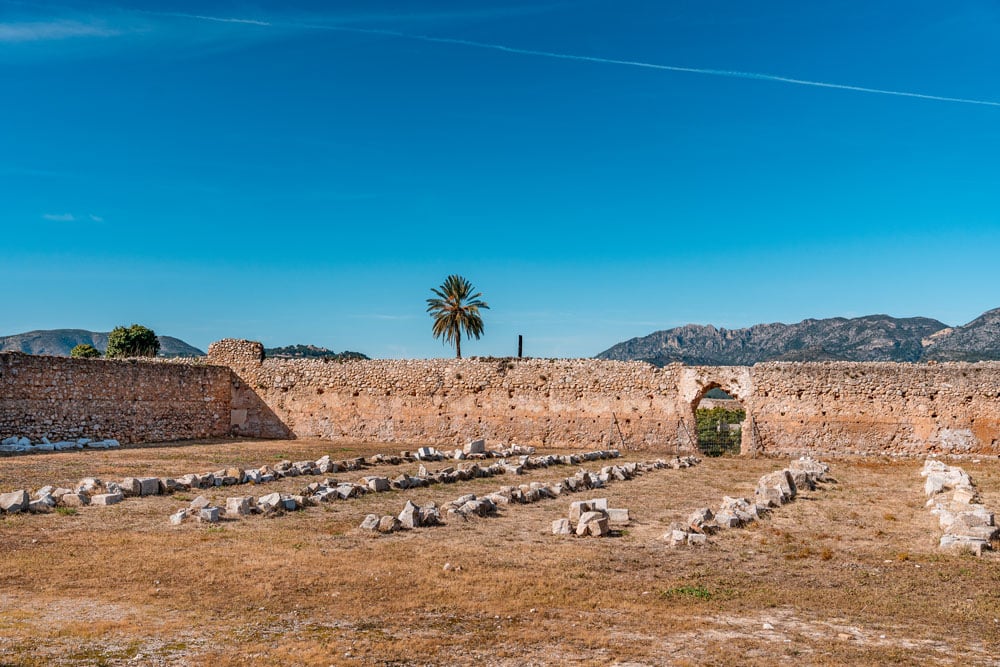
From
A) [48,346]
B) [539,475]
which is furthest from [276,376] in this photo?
[48,346]

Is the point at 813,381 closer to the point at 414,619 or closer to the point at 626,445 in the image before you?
the point at 626,445

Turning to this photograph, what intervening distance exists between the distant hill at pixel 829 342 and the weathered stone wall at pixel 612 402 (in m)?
17.6

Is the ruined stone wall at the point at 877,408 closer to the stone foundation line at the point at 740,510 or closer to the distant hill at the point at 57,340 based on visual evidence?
the stone foundation line at the point at 740,510

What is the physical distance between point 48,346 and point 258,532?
183 m

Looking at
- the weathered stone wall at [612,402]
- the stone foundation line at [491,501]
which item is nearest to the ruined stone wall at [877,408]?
the weathered stone wall at [612,402]

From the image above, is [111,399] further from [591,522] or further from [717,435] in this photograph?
[591,522]

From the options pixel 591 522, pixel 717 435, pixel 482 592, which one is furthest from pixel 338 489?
→ pixel 717 435

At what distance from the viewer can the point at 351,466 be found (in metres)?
19.6

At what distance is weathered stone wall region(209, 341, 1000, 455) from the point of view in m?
25.0

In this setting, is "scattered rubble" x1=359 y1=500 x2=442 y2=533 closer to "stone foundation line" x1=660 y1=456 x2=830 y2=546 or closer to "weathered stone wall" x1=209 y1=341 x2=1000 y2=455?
"stone foundation line" x1=660 y1=456 x2=830 y2=546

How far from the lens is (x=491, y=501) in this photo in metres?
13.0

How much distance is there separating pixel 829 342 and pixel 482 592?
80.6 metres

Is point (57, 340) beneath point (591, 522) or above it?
above

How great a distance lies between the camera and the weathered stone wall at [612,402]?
2503 centimetres
